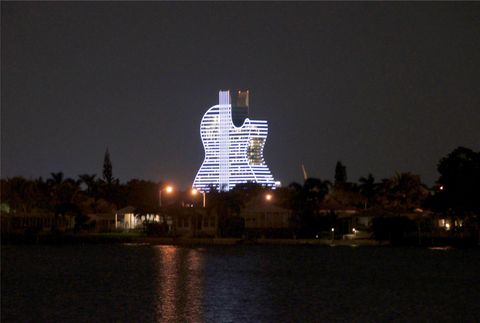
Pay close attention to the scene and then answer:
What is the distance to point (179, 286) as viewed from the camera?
4044cm

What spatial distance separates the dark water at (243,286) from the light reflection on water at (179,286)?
45 mm

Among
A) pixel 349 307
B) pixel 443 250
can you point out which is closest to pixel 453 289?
pixel 349 307

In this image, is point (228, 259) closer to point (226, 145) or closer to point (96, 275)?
point (96, 275)

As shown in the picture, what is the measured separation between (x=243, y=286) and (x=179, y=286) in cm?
286

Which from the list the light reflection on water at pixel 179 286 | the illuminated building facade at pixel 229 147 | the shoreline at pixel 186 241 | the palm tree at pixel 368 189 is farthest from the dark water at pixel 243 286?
the illuminated building facade at pixel 229 147

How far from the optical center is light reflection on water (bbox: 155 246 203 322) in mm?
31361

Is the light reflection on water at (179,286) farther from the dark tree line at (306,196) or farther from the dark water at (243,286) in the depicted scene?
the dark tree line at (306,196)

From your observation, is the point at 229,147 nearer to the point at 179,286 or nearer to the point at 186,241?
the point at 186,241

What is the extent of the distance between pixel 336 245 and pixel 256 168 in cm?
4976

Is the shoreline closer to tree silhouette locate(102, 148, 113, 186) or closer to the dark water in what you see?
the dark water

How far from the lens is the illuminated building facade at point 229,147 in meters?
115

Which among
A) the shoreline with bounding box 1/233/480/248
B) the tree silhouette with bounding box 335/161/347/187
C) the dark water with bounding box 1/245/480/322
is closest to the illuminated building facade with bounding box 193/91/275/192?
the tree silhouette with bounding box 335/161/347/187

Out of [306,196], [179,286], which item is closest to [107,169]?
[306,196]

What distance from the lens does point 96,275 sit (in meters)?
→ 46.1
